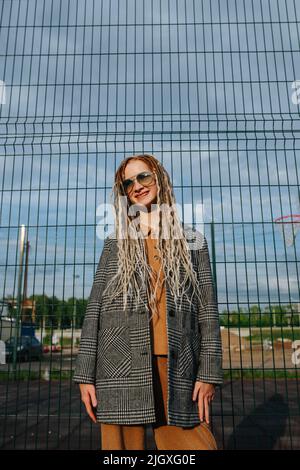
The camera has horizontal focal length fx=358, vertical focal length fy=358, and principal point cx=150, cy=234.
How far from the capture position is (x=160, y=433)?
1420 mm

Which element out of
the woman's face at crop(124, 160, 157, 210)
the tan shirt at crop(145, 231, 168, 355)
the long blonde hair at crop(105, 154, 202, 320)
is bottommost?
the tan shirt at crop(145, 231, 168, 355)

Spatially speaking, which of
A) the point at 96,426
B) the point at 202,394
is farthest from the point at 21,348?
the point at 202,394

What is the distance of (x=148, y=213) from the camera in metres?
1.71

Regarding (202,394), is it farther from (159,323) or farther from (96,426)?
(96,426)

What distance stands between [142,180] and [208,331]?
75 cm

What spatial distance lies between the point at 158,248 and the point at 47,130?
272cm

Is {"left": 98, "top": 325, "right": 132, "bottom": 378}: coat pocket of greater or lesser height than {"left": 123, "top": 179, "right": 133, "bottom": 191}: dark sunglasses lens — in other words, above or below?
below

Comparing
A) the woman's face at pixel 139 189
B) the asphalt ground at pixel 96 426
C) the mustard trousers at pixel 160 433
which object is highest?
the woman's face at pixel 139 189

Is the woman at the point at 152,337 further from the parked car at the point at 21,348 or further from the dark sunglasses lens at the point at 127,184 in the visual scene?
the parked car at the point at 21,348

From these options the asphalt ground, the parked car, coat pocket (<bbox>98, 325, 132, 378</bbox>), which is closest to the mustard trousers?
coat pocket (<bbox>98, 325, 132, 378</bbox>)

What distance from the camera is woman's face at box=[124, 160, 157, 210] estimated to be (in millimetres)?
1691

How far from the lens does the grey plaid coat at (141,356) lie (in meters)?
1.36

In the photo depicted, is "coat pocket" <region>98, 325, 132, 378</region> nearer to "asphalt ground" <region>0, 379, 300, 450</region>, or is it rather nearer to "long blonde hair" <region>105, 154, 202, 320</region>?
"long blonde hair" <region>105, 154, 202, 320</region>

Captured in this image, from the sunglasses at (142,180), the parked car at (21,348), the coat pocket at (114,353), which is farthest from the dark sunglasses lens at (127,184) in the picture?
the parked car at (21,348)
